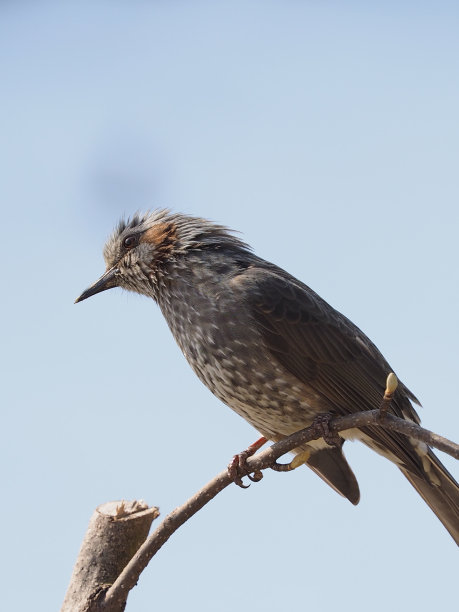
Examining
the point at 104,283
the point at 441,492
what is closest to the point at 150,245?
the point at 104,283

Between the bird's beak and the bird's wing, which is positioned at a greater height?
the bird's beak

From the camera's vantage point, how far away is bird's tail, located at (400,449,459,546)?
4.36m

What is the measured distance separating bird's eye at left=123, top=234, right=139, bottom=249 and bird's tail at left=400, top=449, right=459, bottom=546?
2.26 metres

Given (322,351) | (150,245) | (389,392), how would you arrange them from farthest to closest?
(150,245), (322,351), (389,392)

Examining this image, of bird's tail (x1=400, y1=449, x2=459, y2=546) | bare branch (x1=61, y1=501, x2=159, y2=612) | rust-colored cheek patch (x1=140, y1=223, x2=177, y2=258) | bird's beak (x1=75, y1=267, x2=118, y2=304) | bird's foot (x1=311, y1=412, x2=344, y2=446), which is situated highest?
rust-colored cheek patch (x1=140, y1=223, x2=177, y2=258)

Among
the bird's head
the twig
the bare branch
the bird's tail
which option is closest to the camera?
the twig

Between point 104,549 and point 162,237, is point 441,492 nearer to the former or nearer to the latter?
point 104,549

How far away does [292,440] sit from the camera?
12.3 ft

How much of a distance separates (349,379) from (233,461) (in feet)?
2.52

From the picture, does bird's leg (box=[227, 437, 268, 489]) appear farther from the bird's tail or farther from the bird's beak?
the bird's beak

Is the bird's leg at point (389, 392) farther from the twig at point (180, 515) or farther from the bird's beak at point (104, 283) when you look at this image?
the bird's beak at point (104, 283)

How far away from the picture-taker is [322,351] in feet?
14.8

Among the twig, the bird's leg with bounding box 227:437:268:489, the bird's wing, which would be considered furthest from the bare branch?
the bird's wing

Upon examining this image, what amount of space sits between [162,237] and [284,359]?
129 centimetres
